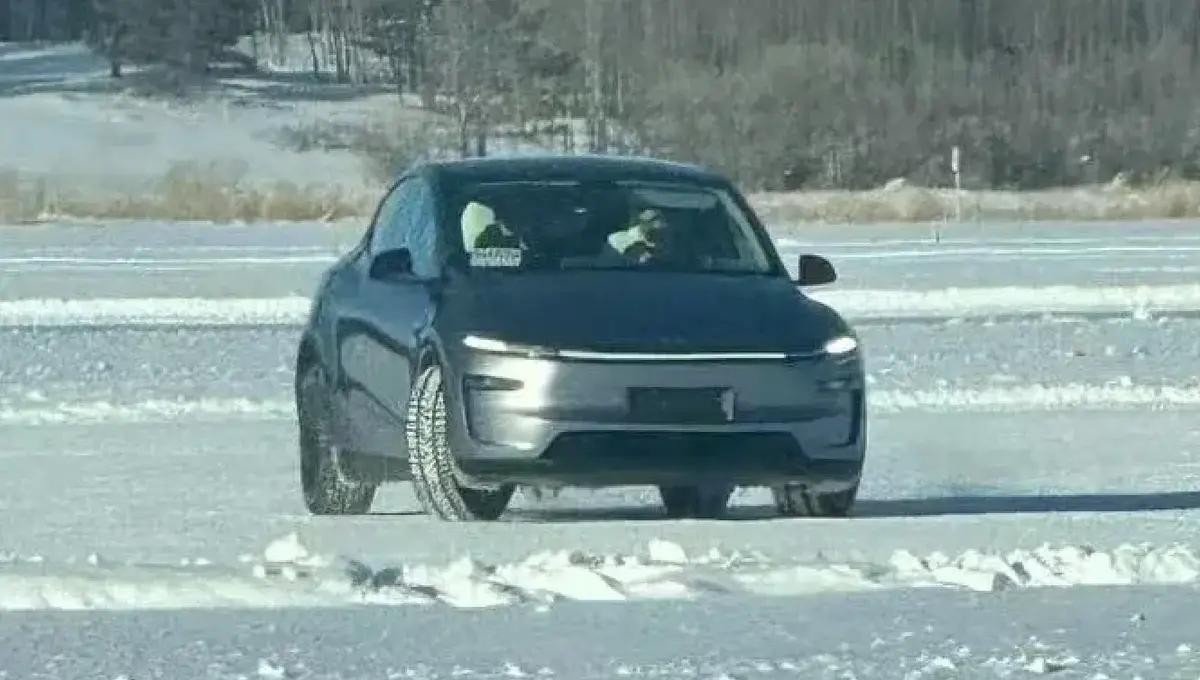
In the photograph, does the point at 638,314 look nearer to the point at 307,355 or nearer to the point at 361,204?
the point at 307,355

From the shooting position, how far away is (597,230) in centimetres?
1073

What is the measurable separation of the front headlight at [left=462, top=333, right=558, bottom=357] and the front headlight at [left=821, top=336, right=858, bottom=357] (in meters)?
1.06

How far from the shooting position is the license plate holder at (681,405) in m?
9.60

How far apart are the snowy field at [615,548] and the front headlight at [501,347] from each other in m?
0.64

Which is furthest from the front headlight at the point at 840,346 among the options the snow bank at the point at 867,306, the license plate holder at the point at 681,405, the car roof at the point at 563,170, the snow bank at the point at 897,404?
the snow bank at the point at 867,306

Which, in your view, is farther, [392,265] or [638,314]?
[392,265]

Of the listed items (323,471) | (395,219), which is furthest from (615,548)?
(395,219)

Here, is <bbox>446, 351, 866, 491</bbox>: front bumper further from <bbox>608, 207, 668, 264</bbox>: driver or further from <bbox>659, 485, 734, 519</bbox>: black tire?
<bbox>659, 485, 734, 519</bbox>: black tire

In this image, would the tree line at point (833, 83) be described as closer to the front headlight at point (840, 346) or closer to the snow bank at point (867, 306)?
the snow bank at point (867, 306)

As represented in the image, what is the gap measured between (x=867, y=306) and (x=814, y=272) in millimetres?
13087

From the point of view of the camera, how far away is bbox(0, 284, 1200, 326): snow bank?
22.6m

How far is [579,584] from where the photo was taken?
8.35 meters

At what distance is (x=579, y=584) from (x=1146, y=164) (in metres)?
56.7

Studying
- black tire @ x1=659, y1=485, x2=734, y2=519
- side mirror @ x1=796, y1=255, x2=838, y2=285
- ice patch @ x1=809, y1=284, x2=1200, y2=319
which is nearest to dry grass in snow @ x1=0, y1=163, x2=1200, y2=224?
ice patch @ x1=809, y1=284, x2=1200, y2=319
